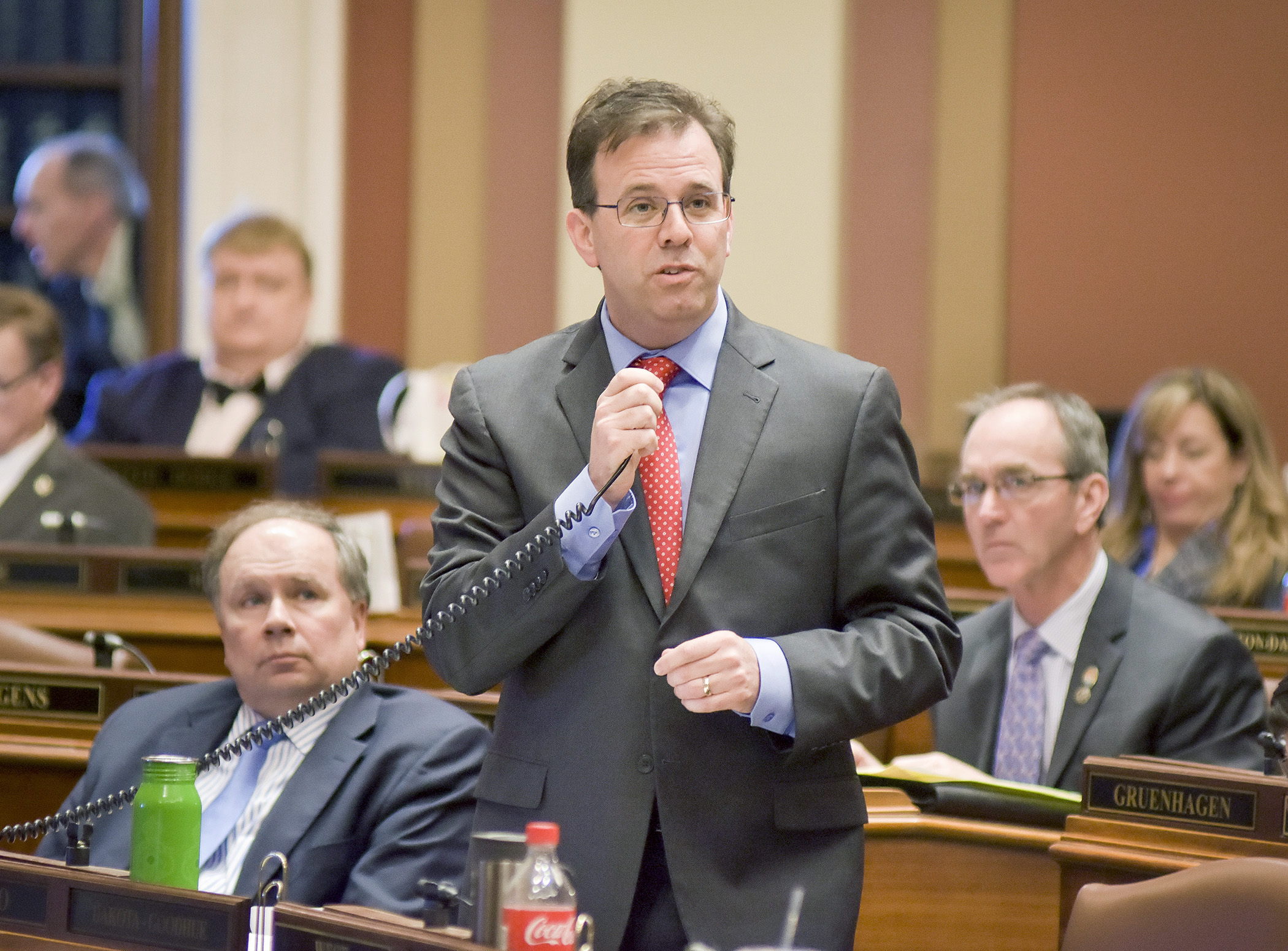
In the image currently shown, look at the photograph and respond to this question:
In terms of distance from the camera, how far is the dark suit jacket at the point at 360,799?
257 centimetres

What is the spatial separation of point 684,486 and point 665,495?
0.02 m

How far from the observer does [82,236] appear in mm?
6328

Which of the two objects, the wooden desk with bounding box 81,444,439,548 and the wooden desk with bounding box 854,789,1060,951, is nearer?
the wooden desk with bounding box 854,789,1060,951

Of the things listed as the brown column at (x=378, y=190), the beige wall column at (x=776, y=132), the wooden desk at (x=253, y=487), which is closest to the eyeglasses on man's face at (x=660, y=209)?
the wooden desk at (x=253, y=487)

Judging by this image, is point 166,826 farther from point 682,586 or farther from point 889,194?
point 889,194

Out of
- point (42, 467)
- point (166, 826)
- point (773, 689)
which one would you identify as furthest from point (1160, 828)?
point (42, 467)

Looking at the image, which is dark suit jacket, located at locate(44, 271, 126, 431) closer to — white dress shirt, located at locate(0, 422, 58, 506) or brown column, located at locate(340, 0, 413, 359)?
brown column, located at locate(340, 0, 413, 359)

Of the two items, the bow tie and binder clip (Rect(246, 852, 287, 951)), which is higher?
the bow tie

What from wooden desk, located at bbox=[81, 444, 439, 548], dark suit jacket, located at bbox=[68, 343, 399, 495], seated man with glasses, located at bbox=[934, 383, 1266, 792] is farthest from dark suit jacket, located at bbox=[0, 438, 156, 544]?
seated man with glasses, located at bbox=[934, 383, 1266, 792]

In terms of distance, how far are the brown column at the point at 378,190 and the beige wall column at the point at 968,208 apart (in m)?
2.26

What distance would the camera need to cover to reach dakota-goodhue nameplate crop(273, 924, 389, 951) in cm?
160

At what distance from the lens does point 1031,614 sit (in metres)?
3.21

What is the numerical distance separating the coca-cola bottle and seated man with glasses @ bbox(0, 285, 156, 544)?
9.97 feet

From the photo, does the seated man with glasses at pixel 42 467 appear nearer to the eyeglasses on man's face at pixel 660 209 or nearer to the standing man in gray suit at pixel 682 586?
the standing man in gray suit at pixel 682 586
